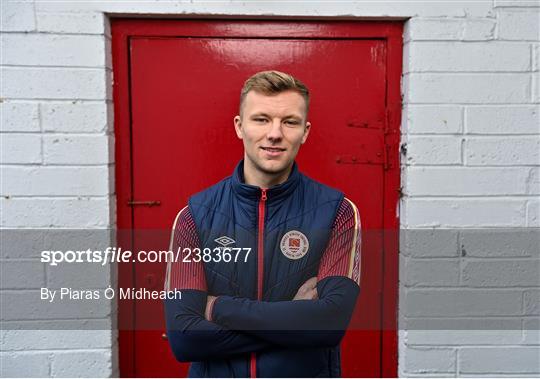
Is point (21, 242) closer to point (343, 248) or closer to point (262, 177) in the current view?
point (262, 177)

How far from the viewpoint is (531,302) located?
2.86 m

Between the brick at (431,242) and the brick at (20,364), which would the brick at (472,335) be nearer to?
the brick at (431,242)

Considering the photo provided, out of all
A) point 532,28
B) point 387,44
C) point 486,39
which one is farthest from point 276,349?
point 532,28

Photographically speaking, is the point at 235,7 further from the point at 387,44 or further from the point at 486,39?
the point at 486,39

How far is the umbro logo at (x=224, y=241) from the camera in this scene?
83.8 inches

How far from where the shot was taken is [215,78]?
282 centimetres

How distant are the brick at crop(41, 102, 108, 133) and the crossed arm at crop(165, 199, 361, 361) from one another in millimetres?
922

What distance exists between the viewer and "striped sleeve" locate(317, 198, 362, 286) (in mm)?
2119

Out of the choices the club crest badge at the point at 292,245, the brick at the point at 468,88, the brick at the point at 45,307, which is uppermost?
the brick at the point at 468,88

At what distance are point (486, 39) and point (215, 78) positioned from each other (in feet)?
4.32

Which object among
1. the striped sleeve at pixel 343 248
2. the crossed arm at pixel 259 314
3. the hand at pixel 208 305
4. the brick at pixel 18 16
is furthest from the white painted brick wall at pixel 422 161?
the hand at pixel 208 305

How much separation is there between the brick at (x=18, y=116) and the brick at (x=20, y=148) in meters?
0.03

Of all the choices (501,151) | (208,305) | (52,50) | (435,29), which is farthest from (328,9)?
(208,305)

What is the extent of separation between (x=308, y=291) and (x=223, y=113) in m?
1.12
